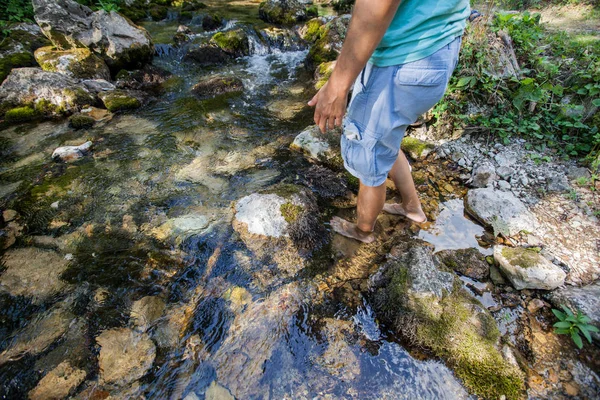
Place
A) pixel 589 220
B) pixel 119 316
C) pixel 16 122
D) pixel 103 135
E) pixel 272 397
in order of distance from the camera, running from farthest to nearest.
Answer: pixel 16 122 < pixel 103 135 < pixel 589 220 < pixel 119 316 < pixel 272 397

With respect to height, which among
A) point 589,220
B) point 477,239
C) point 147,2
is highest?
point 147,2

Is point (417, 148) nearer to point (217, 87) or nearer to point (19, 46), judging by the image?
point (217, 87)

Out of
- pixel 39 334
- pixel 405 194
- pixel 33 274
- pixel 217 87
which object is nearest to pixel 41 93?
pixel 217 87

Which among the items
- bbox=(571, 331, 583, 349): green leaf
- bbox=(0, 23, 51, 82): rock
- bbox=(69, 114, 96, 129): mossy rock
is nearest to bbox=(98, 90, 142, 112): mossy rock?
bbox=(69, 114, 96, 129): mossy rock

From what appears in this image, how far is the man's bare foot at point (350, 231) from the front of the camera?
290 centimetres

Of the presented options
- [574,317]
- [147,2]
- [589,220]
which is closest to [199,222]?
[574,317]

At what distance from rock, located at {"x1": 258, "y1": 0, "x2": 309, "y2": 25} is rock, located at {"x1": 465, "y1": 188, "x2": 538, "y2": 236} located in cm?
1057

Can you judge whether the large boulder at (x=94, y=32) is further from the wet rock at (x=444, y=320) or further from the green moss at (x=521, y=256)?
the green moss at (x=521, y=256)

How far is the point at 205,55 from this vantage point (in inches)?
308

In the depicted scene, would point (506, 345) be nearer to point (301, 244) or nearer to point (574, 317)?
point (574, 317)

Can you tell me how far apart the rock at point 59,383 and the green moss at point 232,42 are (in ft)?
27.2

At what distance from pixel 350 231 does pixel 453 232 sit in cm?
114

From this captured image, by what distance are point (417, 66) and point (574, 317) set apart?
214cm

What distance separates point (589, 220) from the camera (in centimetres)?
286
